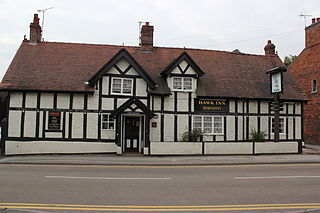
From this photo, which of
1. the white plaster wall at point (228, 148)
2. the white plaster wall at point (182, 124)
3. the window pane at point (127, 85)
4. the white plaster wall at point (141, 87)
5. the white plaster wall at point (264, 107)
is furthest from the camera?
the white plaster wall at point (264, 107)

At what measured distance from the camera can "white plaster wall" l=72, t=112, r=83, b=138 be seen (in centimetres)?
1891

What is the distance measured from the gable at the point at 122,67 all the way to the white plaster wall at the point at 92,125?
2.13 metres

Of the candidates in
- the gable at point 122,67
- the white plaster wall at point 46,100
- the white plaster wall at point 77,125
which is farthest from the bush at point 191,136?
the white plaster wall at point 46,100

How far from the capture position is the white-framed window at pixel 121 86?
19688mm

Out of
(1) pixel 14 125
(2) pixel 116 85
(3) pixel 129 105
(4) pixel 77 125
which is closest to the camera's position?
(1) pixel 14 125

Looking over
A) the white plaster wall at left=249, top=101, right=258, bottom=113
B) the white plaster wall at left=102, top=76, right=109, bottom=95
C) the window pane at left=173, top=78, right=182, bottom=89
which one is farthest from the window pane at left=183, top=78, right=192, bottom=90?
the white plaster wall at left=102, top=76, right=109, bottom=95

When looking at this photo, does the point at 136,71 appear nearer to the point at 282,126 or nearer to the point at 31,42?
the point at 31,42

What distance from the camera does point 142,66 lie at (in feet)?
71.9

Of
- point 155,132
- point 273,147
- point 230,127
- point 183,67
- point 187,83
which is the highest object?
point 183,67

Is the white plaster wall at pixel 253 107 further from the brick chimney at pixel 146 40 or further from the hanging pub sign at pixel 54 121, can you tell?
the hanging pub sign at pixel 54 121

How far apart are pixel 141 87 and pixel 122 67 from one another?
1.89 m

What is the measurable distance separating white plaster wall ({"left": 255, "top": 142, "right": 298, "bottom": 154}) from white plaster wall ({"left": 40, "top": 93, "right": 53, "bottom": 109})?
13.7 m

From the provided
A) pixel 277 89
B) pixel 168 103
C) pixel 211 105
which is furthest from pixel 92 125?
pixel 277 89

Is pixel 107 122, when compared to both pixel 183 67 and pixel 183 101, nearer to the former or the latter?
pixel 183 101
